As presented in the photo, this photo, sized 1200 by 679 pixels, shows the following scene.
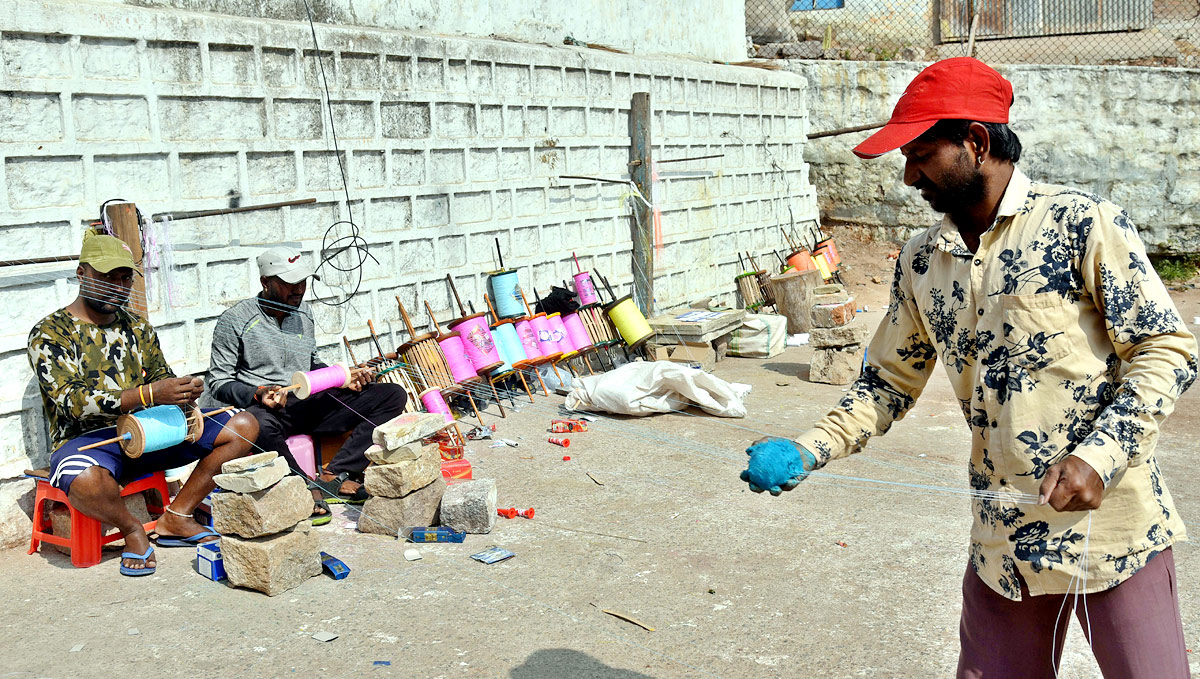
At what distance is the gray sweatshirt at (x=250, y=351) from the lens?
20.0 feet

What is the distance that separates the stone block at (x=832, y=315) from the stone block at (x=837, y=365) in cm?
29

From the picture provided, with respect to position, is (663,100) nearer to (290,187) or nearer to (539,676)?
(290,187)

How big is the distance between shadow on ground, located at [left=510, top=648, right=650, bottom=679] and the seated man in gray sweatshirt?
2.31 meters

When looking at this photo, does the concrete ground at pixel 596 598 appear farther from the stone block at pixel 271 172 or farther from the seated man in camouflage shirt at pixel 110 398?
the stone block at pixel 271 172

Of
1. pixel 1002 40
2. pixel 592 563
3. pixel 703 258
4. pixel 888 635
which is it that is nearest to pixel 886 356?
pixel 888 635

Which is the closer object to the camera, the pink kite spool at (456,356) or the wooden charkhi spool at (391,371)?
the wooden charkhi spool at (391,371)

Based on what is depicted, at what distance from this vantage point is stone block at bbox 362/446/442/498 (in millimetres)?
5461

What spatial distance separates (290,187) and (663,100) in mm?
5310

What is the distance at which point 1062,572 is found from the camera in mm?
2338

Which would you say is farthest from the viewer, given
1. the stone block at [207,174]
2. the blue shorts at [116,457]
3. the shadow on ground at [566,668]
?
the stone block at [207,174]

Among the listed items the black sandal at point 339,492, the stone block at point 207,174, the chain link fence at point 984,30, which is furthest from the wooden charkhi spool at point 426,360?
the chain link fence at point 984,30

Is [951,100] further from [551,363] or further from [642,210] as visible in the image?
[642,210]

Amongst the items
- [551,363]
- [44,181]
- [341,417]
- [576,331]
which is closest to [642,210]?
[576,331]

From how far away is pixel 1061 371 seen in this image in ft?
7.60
